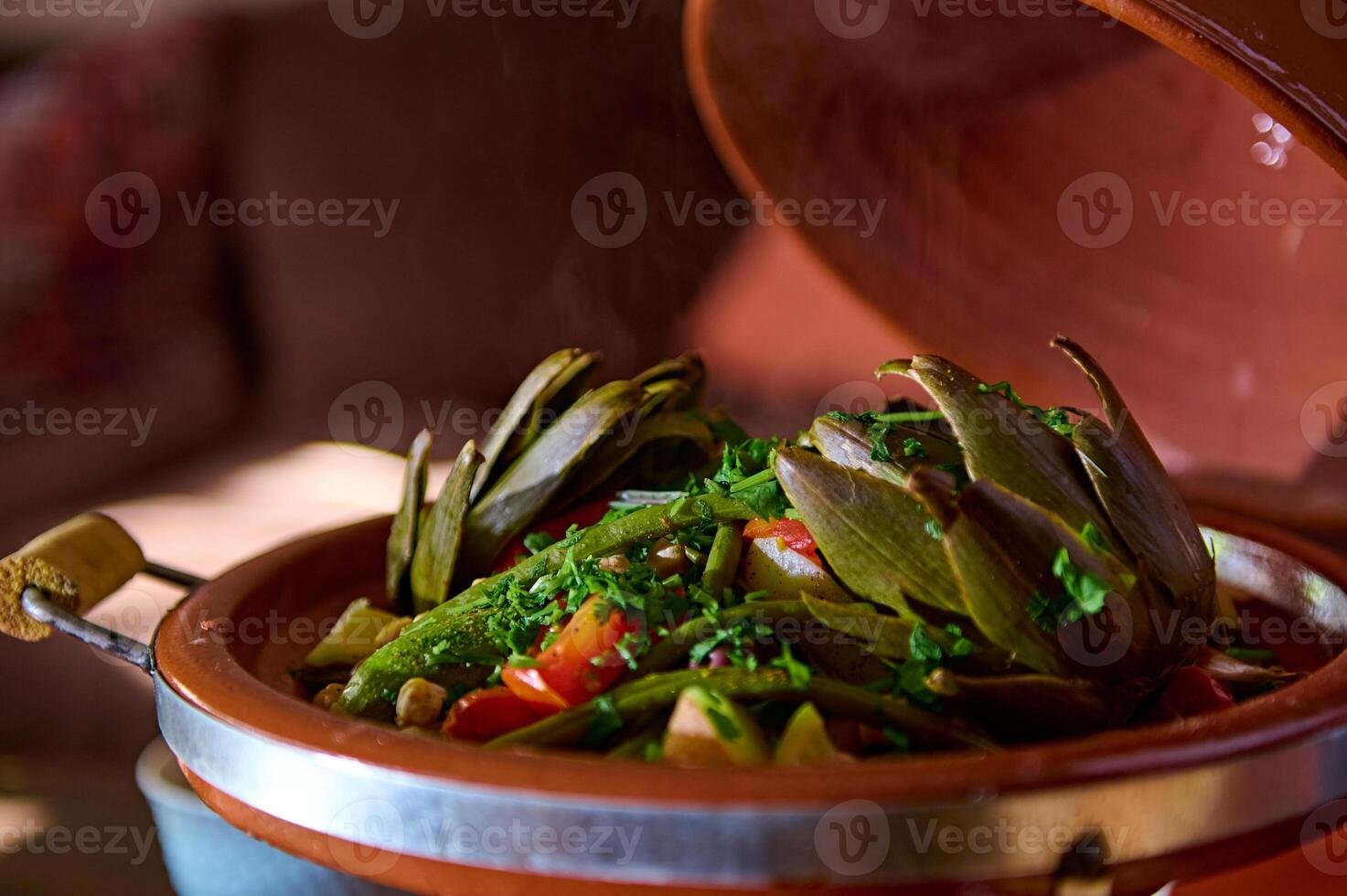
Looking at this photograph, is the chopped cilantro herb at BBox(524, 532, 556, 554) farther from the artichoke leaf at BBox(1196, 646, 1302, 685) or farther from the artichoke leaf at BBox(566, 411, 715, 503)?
the artichoke leaf at BBox(1196, 646, 1302, 685)

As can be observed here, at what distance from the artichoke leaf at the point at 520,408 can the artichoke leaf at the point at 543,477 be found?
30 millimetres

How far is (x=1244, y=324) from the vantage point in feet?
3.27

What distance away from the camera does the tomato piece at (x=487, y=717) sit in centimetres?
56

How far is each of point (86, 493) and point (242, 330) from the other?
306 millimetres

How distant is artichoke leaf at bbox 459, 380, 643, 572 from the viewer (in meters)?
0.78

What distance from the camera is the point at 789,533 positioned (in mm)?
625

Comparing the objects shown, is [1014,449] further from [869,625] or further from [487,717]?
[487,717]

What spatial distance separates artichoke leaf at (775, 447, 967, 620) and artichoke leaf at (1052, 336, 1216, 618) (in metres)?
0.10

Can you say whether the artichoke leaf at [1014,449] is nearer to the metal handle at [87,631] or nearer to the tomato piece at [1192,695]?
the tomato piece at [1192,695]

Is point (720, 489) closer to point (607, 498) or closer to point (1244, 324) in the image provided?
point (607, 498)

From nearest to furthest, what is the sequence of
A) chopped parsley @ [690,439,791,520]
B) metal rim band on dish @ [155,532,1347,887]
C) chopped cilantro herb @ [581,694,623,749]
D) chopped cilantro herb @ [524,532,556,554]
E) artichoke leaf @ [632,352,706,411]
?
1. metal rim band on dish @ [155,532,1347,887]
2. chopped cilantro herb @ [581,694,623,749]
3. chopped parsley @ [690,439,791,520]
4. chopped cilantro herb @ [524,532,556,554]
5. artichoke leaf @ [632,352,706,411]

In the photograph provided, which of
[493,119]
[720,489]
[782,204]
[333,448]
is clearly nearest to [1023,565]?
[720,489]

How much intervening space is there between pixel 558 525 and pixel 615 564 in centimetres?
17

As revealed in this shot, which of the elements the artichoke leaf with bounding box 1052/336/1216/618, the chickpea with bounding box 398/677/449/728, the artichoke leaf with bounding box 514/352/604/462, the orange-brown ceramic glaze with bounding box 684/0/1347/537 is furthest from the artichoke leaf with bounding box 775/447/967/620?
Answer: the orange-brown ceramic glaze with bounding box 684/0/1347/537
